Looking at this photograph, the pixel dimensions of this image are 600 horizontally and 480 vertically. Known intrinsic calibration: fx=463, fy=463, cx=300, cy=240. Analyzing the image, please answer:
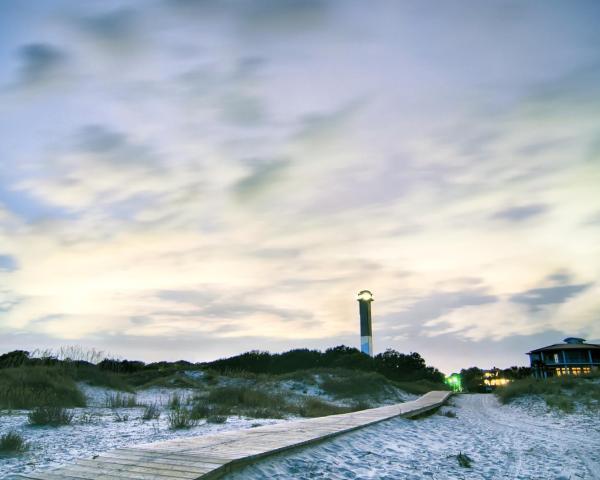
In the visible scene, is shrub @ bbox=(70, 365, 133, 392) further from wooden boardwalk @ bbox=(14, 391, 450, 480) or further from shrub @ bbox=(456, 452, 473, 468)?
shrub @ bbox=(456, 452, 473, 468)

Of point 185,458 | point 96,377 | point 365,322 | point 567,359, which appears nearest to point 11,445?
point 185,458

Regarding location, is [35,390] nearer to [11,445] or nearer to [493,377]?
[11,445]

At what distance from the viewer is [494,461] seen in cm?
814

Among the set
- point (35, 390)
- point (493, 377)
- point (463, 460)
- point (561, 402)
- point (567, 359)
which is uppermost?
point (567, 359)

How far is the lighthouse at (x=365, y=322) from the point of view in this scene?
53.5 meters

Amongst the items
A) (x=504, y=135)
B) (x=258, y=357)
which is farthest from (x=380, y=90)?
(x=258, y=357)

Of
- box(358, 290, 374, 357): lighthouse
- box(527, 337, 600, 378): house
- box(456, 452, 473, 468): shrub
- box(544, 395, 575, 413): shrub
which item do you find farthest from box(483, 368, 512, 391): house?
box(456, 452, 473, 468): shrub

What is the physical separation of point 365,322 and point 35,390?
4373 cm

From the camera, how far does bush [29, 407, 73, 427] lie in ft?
31.1

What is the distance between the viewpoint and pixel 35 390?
46.9 feet

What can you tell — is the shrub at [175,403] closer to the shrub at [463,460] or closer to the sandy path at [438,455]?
the sandy path at [438,455]

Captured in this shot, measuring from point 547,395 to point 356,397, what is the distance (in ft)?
32.8

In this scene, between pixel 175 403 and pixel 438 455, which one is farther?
pixel 175 403

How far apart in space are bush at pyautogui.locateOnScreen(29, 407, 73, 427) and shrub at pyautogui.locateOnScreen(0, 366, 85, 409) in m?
1.60
